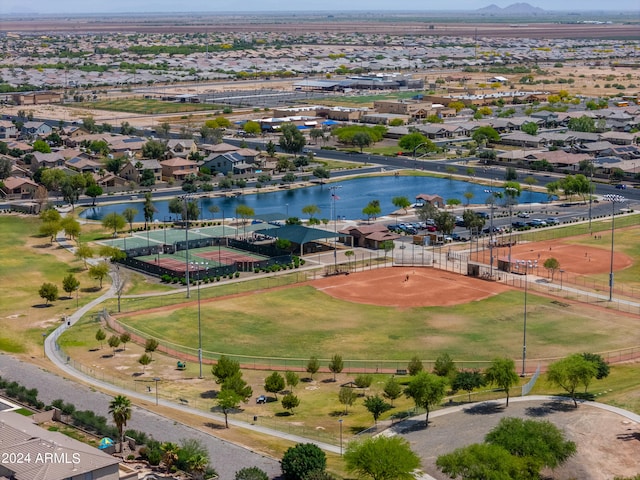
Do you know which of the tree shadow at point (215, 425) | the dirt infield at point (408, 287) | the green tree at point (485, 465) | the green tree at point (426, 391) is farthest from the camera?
the dirt infield at point (408, 287)

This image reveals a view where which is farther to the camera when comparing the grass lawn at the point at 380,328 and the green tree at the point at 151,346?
the grass lawn at the point at 380,328

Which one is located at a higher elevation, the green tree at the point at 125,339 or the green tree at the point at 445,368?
the green tree at the point at 445,368

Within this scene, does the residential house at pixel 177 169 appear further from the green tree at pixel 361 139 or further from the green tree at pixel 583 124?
the green tree at pixel 583 124

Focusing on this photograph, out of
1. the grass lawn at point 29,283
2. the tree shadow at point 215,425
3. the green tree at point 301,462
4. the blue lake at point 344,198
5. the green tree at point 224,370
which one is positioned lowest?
the blue lake at point 344,198

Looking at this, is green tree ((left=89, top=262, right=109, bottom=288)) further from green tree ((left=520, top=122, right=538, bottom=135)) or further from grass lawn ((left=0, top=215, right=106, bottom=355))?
green tree ((left=520, top=122, right=538, bottom=135))

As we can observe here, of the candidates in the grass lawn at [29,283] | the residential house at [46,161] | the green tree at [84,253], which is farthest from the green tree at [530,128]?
the green tree at [84,253]

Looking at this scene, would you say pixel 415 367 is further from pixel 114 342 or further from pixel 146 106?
pixel 146 106

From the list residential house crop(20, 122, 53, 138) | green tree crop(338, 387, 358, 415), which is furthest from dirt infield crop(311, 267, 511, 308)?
residential house crop(20, 122, 53, 138)

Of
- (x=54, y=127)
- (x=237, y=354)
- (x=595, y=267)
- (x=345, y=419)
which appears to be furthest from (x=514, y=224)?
(x=54, y=127)
